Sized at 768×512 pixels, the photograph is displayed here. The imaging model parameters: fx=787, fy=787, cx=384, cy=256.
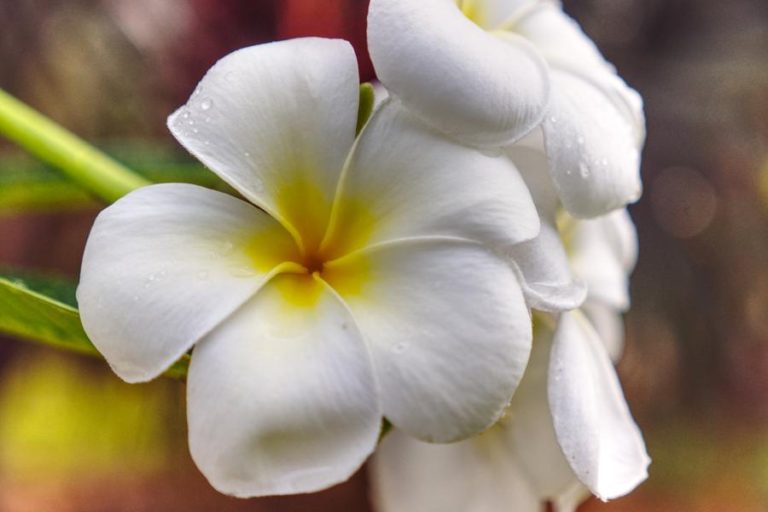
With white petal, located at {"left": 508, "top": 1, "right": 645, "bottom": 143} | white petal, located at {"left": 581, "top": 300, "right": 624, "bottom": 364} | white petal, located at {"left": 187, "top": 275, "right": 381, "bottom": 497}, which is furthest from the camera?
white petal, located at {"left": 581, "top": 300, "right": 624, "bottom": 364}

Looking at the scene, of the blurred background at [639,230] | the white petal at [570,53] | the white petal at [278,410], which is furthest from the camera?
the blurred background at [639,230]

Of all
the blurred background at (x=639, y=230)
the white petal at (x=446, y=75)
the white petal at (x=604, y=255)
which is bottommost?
the blurred background at (x=639, y=230)

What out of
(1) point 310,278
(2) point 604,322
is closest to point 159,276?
(1) point 310,278

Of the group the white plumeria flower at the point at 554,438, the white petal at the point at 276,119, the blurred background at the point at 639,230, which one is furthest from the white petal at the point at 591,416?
the blurred background at the point at 639,230

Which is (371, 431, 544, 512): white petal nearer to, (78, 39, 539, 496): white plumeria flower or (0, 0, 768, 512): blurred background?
(78, 39, 539, 496): white plumeria flower

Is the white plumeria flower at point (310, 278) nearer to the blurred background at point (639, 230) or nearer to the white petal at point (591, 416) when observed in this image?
the white petal at point (591, 416)

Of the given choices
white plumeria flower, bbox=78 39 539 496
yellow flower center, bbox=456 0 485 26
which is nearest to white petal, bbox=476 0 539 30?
yellow flower center, bbox=456 0 485 26
